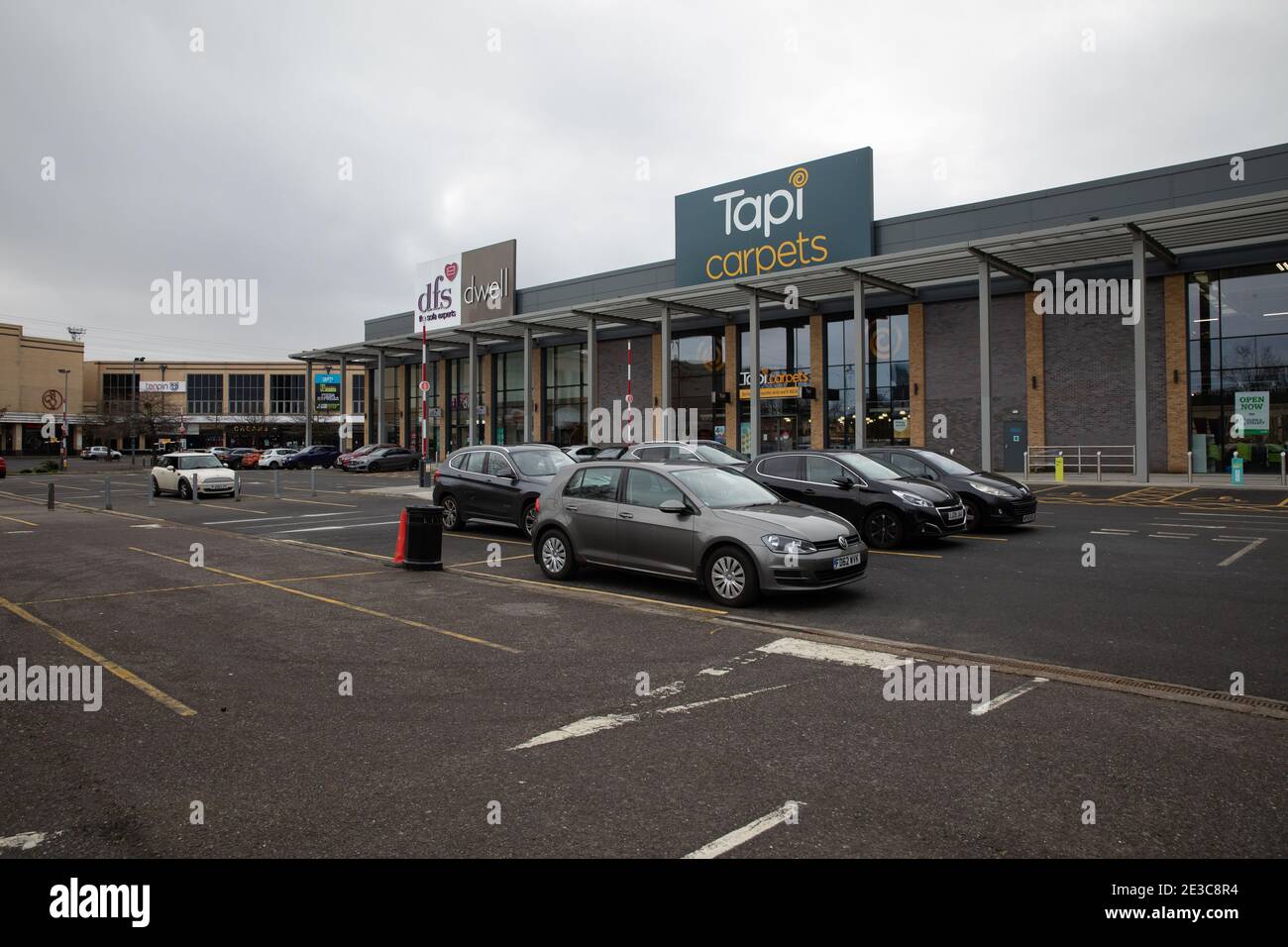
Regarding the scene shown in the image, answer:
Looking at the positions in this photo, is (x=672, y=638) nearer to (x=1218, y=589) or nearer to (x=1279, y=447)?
(x=1218, y=589)

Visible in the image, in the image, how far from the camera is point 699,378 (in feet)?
127

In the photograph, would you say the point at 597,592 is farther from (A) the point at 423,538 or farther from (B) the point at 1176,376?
(B) the point at 1176,376

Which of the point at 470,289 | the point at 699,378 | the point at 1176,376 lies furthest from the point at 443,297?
the point at 1176,376

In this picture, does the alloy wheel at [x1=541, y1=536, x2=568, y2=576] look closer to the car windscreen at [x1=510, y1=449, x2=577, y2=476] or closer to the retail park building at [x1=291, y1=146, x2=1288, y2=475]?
the car windscreen at [x1=510, y1=449, x2=577, y2=476]

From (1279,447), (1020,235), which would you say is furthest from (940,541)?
(1279,447)

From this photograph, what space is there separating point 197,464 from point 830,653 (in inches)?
993

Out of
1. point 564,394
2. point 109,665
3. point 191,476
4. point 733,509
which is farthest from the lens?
point 564,394

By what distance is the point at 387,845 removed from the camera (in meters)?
3.32

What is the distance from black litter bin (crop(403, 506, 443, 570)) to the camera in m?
10.9

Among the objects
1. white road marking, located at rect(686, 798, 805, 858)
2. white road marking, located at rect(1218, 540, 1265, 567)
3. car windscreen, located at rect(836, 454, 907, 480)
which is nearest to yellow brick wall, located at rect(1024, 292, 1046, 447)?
white road marking, located at rect(1218, 540, 1265, 567)

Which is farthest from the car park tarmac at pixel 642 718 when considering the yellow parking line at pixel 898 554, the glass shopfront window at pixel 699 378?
the glass shopfront window at pixel 699 378

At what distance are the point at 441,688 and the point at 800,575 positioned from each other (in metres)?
4.04

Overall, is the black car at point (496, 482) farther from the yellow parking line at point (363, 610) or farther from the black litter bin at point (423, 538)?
the yellow parking line at point (363, 610)

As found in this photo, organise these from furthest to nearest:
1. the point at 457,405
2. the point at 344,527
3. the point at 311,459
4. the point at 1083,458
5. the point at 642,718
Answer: the point at 457,405
the point at 311,459
the point at 1083,458
the point at 344,527
the point at 642,718
